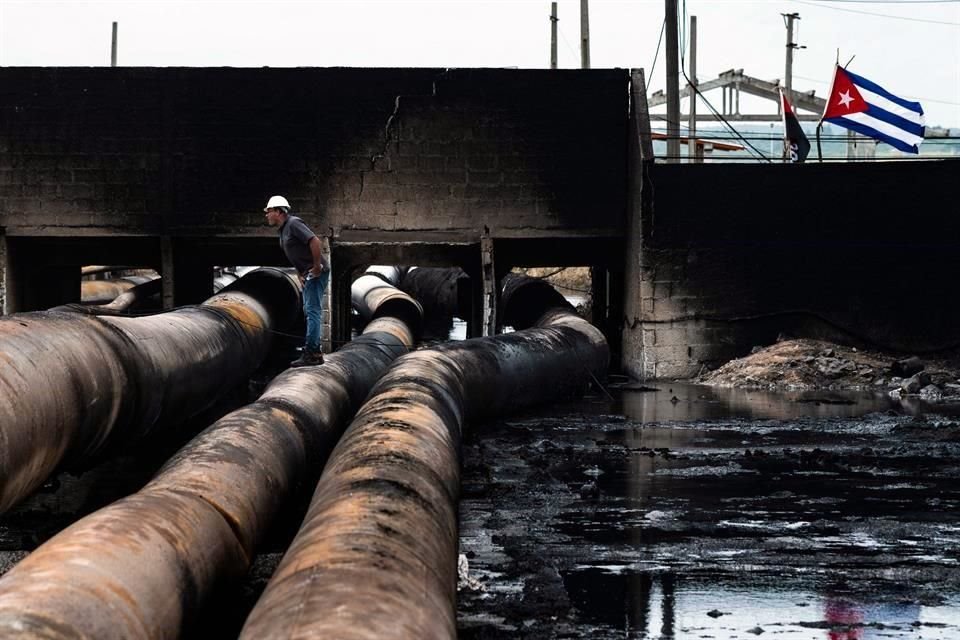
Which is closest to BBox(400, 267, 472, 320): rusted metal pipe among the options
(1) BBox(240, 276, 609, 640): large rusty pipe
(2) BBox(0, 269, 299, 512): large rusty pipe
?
(2) BBox(0, 269, 299, 512): large rusty pipe

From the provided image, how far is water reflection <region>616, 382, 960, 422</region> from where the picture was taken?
53.1 ft

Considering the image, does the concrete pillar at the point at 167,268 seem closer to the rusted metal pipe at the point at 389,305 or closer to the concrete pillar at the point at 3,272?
the concrete pillar at the point at 3,272

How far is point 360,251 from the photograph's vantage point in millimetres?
21625

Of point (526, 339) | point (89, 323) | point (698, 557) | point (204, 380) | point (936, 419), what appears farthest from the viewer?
point (526, 339)

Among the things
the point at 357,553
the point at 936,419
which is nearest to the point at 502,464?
the point at 936,419

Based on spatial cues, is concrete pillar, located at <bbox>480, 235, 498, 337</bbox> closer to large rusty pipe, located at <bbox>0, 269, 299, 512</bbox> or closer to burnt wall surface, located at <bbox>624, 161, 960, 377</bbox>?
burnt wall surface, located at <bbox>624, 161, 960, 377</bbox>

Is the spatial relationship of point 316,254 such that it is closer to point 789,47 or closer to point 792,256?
point 792,256

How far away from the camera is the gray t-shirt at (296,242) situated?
1509cm

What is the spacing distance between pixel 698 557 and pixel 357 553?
139 inches

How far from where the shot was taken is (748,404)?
17.2 m

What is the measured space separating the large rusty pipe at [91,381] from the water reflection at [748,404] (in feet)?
16.5

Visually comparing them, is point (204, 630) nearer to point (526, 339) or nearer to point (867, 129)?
point (526, 339)

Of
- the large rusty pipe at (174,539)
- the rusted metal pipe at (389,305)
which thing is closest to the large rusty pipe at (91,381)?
the large rusty pipe at (174,539)

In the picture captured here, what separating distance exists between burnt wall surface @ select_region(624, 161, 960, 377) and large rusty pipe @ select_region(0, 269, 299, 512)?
6.96m
